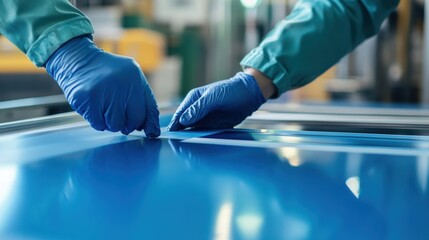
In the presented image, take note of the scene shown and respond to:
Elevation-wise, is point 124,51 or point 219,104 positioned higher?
point 219,104

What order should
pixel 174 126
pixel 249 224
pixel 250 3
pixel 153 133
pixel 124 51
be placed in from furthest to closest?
1. pixel 250 3
2. pixel 124 51
3. pixel 174 126
4. pixel 153 133
5. pixel 249 224

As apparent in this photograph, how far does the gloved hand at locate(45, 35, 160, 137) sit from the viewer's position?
75 centimetres

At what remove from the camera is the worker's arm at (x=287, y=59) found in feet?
3.00

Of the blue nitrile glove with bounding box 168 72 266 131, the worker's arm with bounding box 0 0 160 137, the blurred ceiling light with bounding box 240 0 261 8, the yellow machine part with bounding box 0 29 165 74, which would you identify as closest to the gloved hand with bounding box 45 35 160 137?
the worker's arm with bounding box 0 0 160 137

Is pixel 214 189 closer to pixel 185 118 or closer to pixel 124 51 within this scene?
pixel 185 118

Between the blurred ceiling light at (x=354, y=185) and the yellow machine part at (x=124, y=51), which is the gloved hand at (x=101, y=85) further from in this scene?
the yellow machine part at (x=124, y=51)

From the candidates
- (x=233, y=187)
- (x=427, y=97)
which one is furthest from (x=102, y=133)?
(x=427, y=97)

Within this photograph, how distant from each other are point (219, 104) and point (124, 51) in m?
2.06

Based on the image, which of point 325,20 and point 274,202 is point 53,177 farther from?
point 325,20

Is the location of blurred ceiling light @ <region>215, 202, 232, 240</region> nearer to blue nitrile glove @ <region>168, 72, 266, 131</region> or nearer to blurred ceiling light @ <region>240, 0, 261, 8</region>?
blue nitrile glove @ <region>168, 72, 266, 131</region>

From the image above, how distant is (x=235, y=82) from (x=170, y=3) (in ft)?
9.17

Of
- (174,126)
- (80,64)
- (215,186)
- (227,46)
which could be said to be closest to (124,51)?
(227,46)

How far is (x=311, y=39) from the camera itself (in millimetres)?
997

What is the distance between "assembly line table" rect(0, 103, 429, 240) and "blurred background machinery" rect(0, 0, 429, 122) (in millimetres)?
1745
